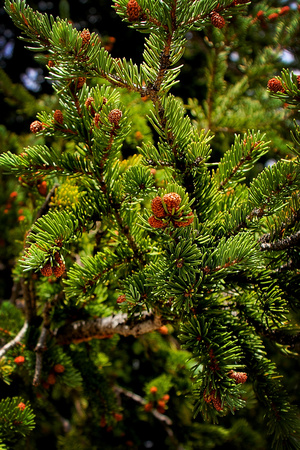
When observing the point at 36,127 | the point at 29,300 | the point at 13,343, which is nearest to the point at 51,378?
the point at 13,343

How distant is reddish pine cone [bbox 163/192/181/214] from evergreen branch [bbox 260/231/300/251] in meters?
0.28

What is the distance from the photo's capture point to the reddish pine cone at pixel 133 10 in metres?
0.55

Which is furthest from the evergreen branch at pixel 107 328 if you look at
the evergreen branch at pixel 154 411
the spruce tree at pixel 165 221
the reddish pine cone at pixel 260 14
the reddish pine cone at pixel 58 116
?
the reddish pine cone at pixel 260 14

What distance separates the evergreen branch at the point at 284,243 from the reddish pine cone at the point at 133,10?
0.47 m

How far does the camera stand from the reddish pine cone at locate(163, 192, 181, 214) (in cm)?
50

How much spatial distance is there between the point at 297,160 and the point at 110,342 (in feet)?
2.89

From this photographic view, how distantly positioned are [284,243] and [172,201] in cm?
30

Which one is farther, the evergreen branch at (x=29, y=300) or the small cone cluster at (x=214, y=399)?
the evergreen branch at (x=29, y=300)

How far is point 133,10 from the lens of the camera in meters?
0.55

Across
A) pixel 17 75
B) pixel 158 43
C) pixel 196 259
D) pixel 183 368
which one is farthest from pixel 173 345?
pixel 17 75

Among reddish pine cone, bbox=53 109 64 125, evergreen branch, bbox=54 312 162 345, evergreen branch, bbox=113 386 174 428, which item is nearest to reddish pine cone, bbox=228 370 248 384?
evergreen branch, bbox=54 312 162 345

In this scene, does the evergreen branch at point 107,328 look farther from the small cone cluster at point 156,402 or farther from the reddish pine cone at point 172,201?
the small cone cluster at point 156,402

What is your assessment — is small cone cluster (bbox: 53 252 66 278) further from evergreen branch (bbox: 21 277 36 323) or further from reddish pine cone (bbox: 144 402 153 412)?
reddish pine cone (bbox: 144 402 153 412)

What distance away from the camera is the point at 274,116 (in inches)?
71.9
